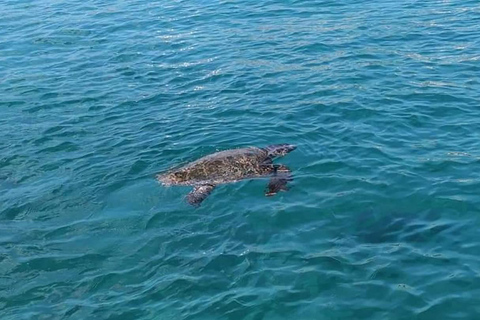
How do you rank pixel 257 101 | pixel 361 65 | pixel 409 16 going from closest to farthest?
pixel 257 101
pixel 361 65
pixel 409 16

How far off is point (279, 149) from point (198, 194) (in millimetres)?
2540

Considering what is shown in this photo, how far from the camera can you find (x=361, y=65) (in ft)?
63.8

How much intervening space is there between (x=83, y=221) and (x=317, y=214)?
4752 mm

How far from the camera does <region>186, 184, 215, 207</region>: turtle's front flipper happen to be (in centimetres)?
1314

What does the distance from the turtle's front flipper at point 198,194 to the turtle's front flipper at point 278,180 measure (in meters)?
1.24

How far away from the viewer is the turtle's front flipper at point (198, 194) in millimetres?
13141

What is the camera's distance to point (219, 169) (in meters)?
13.9

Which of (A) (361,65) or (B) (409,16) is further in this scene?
(B) (409,16)

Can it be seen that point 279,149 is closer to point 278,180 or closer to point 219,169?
point 278,180

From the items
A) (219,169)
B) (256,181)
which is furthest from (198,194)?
(256,181)

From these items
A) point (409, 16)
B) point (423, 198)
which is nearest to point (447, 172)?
point (423, 198)

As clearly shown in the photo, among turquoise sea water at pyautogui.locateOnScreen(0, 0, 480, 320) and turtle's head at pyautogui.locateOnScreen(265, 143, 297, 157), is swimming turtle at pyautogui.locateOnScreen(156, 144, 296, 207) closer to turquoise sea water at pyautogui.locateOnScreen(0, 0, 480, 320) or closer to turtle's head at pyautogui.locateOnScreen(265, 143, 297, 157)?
turtle's head at pyautogui.locateOnScreen(265, 143, 297, 157)

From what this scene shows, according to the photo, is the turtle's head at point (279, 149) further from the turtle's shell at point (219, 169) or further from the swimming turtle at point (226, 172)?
the turtle's shell at point (219, 169)

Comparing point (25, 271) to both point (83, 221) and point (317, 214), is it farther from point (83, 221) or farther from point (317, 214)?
point (317, 214)
